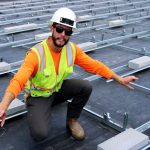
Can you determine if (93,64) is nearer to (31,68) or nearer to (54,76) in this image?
(54,76)

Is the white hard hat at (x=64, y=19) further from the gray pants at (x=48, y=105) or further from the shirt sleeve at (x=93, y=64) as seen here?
the gray pants at (x=48, y=105)

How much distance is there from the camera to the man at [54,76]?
2646 millimetres

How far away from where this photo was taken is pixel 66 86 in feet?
9.91

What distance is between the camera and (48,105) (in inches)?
113

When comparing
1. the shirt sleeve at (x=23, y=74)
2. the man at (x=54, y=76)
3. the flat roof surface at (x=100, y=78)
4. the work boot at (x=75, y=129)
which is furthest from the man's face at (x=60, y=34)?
the flat roof surface at (x=100, y=78)

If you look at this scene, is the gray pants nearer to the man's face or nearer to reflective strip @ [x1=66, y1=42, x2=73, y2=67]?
reflective strip @ [x1=66, y1=42, x2=73, y2=67]

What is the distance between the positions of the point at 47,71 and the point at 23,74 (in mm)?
322

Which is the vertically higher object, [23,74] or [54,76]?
[23,74]

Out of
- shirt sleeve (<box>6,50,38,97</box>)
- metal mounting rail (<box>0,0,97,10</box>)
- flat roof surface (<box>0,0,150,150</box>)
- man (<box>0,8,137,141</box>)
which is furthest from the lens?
metal mounting rail (<box>0,0,97,10</box>)

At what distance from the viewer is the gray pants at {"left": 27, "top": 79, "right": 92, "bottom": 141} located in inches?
105

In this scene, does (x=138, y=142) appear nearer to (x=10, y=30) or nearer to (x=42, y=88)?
(x=42, y=88)

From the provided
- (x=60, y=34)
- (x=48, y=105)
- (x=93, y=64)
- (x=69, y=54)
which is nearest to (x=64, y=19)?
(x=60, y=34)

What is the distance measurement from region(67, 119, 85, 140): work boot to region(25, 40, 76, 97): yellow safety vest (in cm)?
37

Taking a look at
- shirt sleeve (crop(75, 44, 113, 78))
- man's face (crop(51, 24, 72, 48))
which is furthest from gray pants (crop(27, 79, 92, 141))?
man's face (crop(51, 24, 72, 48))
